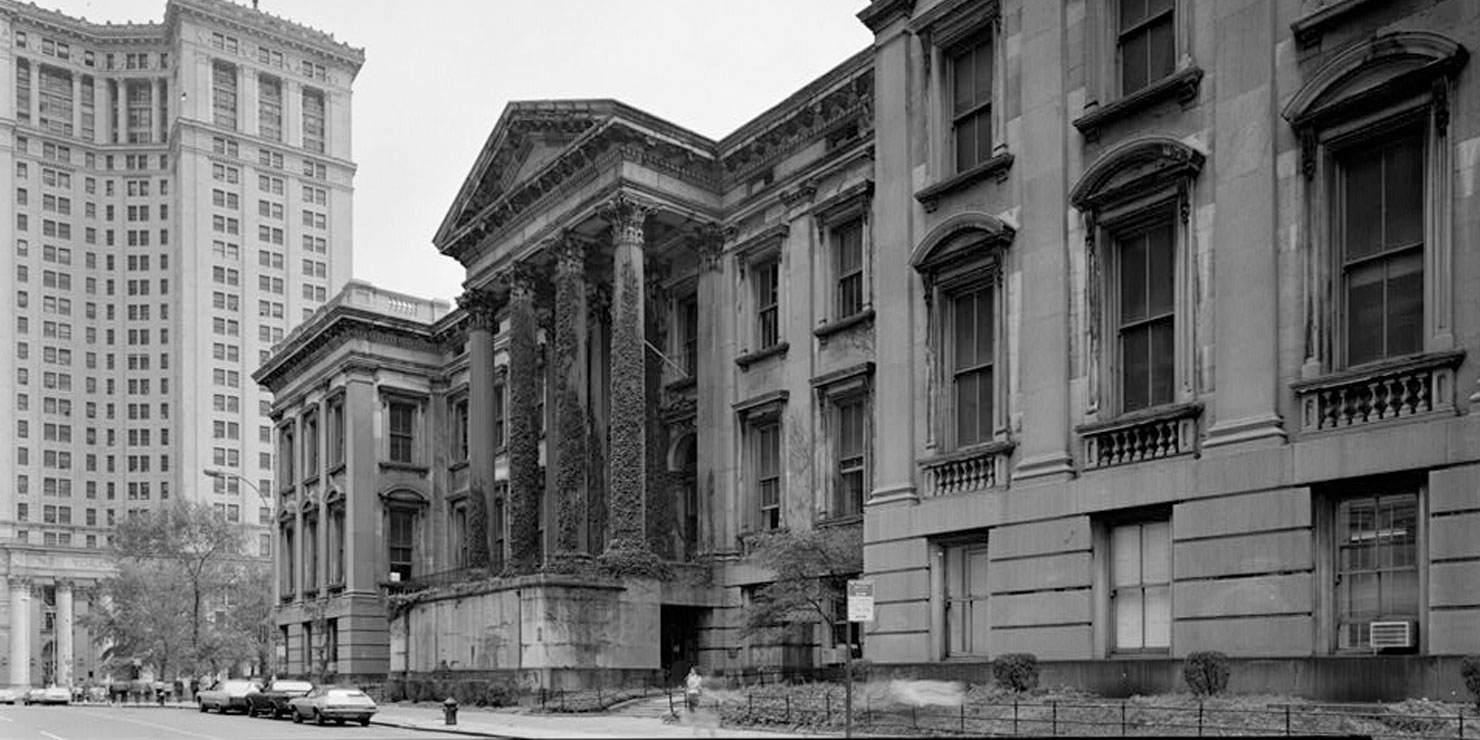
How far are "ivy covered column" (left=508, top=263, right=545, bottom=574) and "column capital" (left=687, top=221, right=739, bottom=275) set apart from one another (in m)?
6.81

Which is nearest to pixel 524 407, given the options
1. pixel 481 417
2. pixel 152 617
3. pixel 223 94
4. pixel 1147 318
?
pixel 481 417

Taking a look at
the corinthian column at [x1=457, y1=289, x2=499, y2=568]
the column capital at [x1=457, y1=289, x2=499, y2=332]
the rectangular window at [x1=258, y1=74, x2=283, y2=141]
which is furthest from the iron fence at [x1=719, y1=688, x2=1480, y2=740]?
the rectangular window at [x1=258, y1=74, x2=283, y2=141]

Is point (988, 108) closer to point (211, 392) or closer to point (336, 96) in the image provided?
point (211, 392)

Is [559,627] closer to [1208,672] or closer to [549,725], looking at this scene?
[549,725]

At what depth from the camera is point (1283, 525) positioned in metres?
20.1

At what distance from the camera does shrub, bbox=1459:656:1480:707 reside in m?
16.9

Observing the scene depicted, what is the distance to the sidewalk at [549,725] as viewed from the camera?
28078 millimetres

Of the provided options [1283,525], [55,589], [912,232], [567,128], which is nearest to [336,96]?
[55,589]

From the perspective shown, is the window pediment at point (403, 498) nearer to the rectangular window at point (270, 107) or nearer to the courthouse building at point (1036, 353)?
the courthouse building at point (1036, 353)

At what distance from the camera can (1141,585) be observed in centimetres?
2281

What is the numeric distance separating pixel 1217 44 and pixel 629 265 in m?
23.0

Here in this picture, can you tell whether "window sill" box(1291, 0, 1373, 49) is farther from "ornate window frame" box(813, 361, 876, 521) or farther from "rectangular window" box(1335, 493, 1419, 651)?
"ornate window frame" box(813, 361, 876, 521)

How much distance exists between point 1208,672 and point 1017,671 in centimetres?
395

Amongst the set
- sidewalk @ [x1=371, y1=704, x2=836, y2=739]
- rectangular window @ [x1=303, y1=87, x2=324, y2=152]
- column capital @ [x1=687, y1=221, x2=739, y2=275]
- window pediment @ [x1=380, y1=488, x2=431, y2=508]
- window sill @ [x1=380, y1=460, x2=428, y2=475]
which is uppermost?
rectangular window @ [x1=303, y1=87, x2=324, y2=152]
